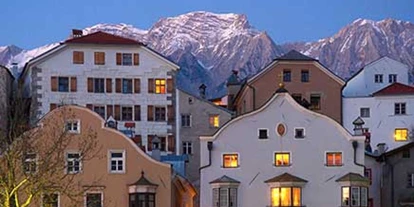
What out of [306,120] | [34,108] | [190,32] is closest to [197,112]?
[34,108]

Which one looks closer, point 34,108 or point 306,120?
point 306,120

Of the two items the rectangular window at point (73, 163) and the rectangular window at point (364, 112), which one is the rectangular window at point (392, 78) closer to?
the rectangular window at point (364, 112)

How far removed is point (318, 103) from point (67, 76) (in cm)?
2050

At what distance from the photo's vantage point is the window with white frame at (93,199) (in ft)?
203

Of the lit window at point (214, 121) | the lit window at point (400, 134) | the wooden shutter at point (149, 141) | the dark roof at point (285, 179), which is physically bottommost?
the dark roof at point (285, 179)

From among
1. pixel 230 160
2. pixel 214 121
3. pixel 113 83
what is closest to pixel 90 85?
pixel 113 83

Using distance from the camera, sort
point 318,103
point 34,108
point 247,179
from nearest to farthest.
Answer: point 247,179
point 34,108
point 318,103

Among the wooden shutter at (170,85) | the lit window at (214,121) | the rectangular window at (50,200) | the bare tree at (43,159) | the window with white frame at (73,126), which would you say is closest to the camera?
the bare tree at (43,159)

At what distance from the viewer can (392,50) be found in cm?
17525

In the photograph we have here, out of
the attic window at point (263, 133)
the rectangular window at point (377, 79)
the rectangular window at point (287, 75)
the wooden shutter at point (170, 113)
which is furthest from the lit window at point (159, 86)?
the rectangular window at point (377, 79)

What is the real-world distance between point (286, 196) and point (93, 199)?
11.9m

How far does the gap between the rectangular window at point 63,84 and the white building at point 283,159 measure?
21.3 metres

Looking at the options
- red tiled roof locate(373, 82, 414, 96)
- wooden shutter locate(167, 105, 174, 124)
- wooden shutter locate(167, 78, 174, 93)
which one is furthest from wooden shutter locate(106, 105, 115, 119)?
red tiled roof locate(373, 82, 414, 96)

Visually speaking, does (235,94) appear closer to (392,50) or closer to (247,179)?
(247,179)
